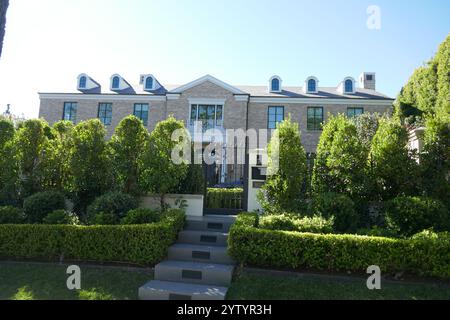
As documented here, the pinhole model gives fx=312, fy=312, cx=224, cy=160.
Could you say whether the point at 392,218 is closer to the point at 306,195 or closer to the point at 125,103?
the point at 306,195

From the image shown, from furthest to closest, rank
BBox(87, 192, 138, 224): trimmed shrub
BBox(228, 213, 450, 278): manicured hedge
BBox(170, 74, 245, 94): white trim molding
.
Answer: BBox(170, 74, 245, 94): white trim molding → BBox(87, 192, 138, 224): trimmed shrub → BBox(228, 213, 450, 278): manicured hedge

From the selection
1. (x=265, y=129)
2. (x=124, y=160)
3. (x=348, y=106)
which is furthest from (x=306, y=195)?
(x=348, y=106)

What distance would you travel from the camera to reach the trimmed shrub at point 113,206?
692 cm

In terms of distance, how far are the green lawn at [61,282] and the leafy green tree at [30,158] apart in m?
2.63

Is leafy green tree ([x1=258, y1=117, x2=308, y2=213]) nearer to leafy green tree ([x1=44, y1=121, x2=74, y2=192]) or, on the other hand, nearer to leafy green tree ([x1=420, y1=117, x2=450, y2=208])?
leafy green tree ([x1=420, y1=117, x2=450, y2=208])

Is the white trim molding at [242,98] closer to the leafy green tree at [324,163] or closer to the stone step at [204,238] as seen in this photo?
the leafy green tree at [324,163]

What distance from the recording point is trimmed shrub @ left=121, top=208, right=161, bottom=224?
21.3 feet

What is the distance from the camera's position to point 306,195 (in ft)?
25.8

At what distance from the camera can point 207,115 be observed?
2173 centimetres

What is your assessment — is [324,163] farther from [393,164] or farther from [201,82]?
[201,82]

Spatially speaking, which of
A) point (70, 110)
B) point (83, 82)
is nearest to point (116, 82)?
point (83, 82)

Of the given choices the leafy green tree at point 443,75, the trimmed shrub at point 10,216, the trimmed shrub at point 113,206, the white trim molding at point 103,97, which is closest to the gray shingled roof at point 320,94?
the leafy green tree at point 443,75

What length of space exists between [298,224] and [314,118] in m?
16.7

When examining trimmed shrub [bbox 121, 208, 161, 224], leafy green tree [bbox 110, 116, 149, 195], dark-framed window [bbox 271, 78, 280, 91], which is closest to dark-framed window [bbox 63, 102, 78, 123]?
dark-framed window [bbox 271, 78, 280, 91]
